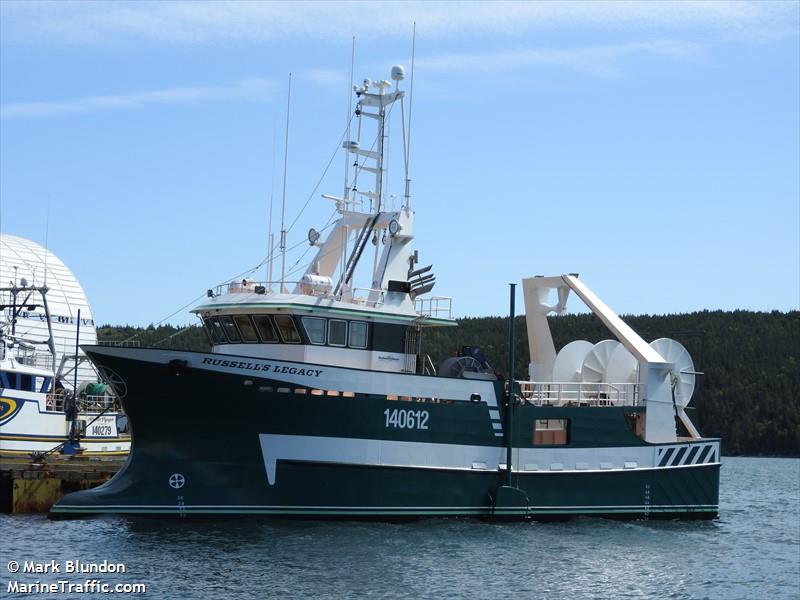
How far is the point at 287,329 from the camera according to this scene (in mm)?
26156

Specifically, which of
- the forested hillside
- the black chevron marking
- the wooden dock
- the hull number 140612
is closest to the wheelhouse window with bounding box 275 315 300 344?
the hull number 140612

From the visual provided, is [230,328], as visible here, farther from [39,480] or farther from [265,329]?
[39,480]

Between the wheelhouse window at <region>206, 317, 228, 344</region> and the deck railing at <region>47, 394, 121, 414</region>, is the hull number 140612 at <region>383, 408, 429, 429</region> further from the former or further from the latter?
the deck railing at <region>47, 394, 121, 414</region>

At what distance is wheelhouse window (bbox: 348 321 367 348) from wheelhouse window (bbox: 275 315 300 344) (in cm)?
135

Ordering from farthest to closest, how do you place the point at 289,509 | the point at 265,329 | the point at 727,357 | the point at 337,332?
1. the point at 727,357
2. the point at 337,332
3. the point at 265,329
4. the point at 289,509

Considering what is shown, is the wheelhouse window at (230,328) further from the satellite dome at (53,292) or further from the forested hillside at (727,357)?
the forested hillside at (727,357)

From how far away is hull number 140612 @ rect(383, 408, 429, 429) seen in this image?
25.2 meters

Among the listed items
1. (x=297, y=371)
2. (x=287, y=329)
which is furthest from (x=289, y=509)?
(x=287, y=329)

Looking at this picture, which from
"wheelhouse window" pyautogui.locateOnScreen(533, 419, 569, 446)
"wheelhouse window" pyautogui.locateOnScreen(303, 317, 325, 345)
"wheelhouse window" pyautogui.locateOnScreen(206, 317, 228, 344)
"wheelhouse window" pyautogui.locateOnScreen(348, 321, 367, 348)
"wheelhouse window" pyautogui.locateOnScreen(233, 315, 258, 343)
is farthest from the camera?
"wheelhouse window" pyautogui.locateOnScreen(533, 419, 569, 446)

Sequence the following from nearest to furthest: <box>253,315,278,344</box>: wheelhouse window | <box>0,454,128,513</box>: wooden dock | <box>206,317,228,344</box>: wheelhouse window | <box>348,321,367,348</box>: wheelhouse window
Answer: <box>253,315,278,344</box>: wheelhouse window → <box>348,321,367,348</box>: wheelhouse window → <box>206,317,228,344</box>: wheelhouse window → <box>0,454,128,513</box>: wooden dock

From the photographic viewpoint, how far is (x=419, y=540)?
940 inches

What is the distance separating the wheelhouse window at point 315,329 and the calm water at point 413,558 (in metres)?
4.25

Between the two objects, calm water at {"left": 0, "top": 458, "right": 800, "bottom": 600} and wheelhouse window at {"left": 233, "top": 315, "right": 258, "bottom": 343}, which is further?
wheelhouse window at {"left": 233, "top": 315, "right": 258, "bottom": 343}

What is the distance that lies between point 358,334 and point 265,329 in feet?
7.20
